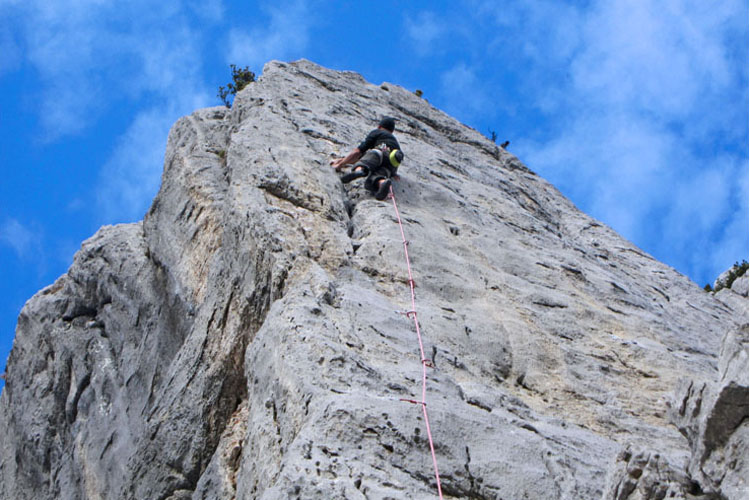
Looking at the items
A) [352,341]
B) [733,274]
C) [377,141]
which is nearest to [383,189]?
[377,141]

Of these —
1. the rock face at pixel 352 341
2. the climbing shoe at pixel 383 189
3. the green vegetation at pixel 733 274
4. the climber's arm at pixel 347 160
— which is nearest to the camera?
the rock face at pixel 352 341

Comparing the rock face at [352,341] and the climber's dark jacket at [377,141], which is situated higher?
the climber's dark jacket at [377,141]

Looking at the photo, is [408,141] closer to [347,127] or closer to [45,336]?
[347,127]

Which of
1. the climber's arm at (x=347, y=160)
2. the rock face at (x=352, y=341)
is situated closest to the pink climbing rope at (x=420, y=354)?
the rock face at (x=352, y=341)

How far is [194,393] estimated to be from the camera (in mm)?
10070

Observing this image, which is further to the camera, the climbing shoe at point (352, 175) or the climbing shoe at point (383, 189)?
the climbing shoe at point (352, 175)

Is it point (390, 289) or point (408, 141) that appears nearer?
point (390, 289)

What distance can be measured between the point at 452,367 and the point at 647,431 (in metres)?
2.06

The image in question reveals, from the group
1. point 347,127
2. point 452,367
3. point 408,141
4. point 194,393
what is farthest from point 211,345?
point 408,141

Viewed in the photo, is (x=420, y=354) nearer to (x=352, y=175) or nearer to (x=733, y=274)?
(x=352, y=175)

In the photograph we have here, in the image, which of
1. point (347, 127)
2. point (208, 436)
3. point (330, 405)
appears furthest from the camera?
point (347, 127)

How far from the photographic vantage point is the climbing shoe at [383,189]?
39.9ft

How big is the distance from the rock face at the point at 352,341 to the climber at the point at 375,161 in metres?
0.19

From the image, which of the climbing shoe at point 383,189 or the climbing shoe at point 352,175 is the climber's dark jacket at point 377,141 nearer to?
the climbing shoe at point 352,175
